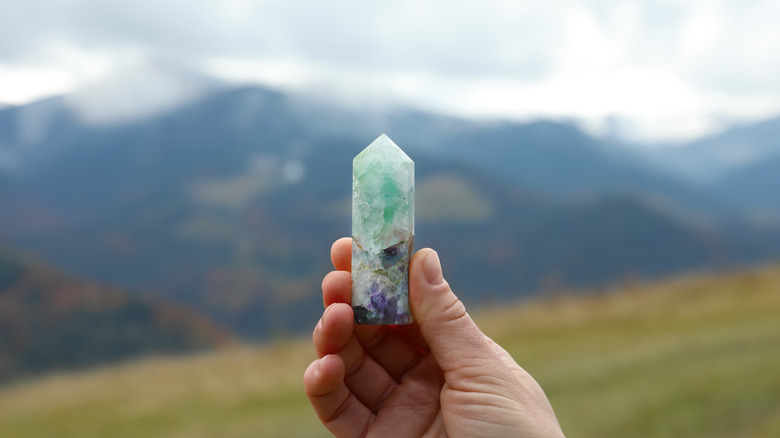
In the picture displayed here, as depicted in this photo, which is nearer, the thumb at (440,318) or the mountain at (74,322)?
the thumb at (440,318)

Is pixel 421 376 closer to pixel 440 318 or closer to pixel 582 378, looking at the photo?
pixel 440 318

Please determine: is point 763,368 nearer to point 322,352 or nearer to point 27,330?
point 322,352

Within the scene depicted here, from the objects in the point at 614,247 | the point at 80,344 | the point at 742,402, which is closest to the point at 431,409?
the point at 742,402

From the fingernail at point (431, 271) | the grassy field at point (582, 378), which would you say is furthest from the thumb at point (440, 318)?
the grassy field at point (582, 378)

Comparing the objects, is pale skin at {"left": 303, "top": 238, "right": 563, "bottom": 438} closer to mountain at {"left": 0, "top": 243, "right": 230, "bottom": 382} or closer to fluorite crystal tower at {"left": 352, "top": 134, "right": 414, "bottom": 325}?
fluorite crystal tower at {"left": 352, "top": 134, "right": 414, "bottom": 325}

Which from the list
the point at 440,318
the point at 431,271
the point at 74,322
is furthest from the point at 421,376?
the point at 74,322

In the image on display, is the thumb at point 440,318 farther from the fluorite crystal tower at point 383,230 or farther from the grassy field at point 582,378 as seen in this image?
the grassy field at point 582,378

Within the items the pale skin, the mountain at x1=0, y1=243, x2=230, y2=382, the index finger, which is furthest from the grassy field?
the mountain at x1=0, y1=243, x2=230, y2=382
